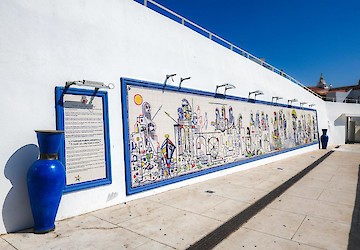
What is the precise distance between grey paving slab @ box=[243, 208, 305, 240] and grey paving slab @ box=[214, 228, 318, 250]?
169 mm

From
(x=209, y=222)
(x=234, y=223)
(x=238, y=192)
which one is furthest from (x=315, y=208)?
(x=209, y=222)

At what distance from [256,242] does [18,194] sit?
3.80m

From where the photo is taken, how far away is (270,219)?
443 cm

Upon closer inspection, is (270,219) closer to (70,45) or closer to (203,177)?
(203,177)

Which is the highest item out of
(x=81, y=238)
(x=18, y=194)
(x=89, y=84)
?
(x=89, y=84)

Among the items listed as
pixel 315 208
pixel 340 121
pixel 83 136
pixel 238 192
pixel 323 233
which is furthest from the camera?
pixel 340 121

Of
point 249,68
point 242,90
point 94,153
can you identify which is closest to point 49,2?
point 94,153

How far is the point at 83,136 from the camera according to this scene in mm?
4785

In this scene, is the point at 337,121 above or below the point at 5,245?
above

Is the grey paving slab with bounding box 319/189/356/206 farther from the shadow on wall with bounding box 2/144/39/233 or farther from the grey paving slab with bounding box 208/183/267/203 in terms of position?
the shadow on wall with bounding box 2/144/39/233

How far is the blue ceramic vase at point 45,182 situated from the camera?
12.1ft

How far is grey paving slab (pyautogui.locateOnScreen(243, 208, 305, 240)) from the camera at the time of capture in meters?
3.91

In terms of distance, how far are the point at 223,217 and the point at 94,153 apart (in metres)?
2.83

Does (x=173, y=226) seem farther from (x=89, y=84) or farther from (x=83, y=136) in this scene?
(x=89, y=84)
